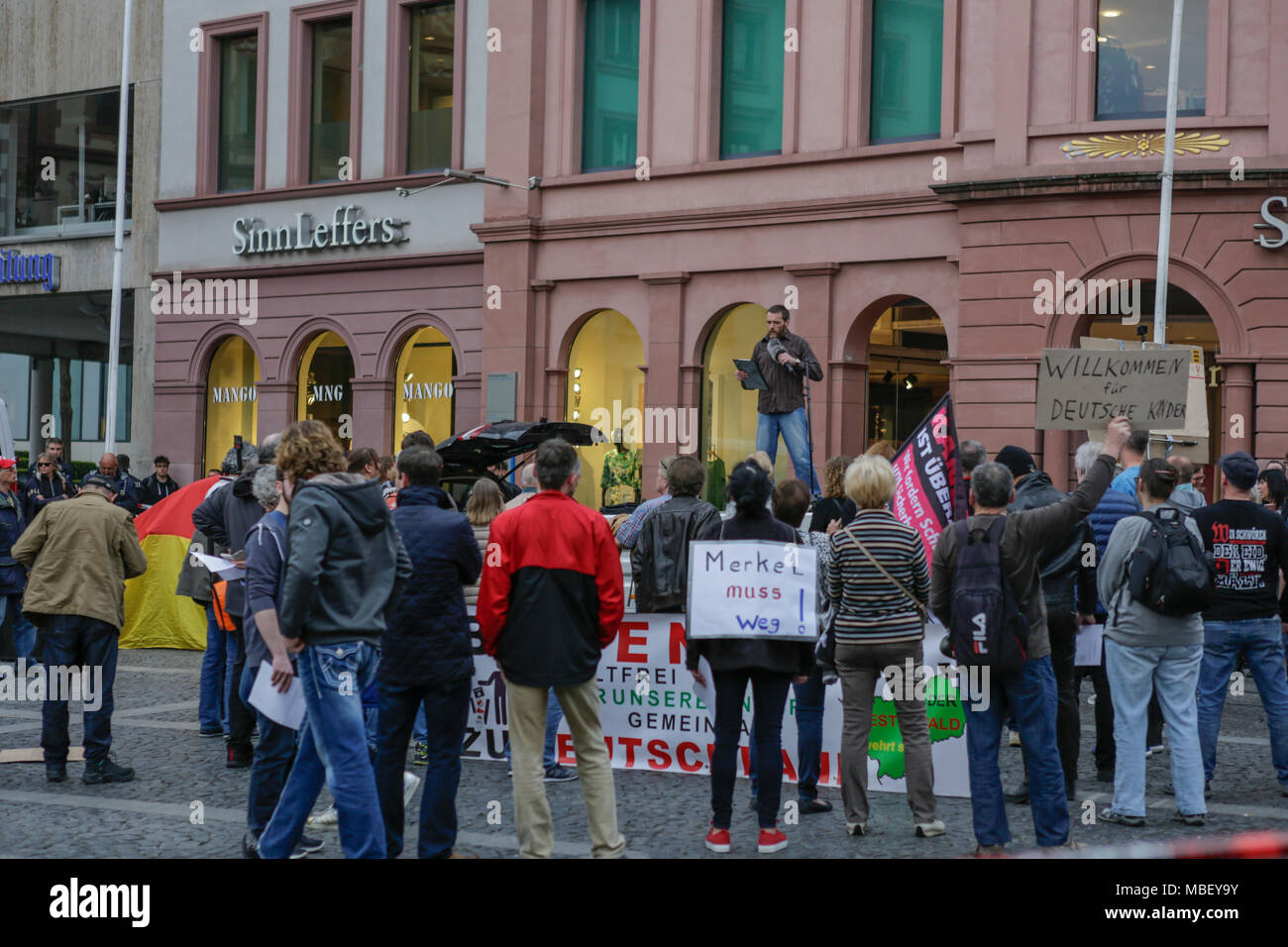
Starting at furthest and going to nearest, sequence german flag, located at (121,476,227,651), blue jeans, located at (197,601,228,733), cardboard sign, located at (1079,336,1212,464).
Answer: cardboard sign, located at (1079,336,1212,464), german flag, located at (121,476,227,651), blue jeans, located at (197,601,228,733)

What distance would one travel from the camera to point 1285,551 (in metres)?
9.72

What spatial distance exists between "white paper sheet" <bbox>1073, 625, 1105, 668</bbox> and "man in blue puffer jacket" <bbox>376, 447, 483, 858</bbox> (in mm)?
4517

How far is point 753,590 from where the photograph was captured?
8117mm

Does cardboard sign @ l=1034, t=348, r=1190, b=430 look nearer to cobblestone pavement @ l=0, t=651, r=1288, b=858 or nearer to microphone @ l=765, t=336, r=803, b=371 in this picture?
cobblestone pavement @ l=0, t=651, r=1288, b=858

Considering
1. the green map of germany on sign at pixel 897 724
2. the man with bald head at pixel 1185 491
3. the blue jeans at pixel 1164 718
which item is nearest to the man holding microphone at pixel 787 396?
the man with bald head at pixel 1185 491

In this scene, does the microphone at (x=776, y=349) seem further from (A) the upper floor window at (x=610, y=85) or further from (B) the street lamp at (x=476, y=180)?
(A) the upper floor window at (x=610, y=85)

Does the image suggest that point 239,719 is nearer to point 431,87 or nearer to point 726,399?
point 726,399

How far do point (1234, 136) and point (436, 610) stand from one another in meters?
16.4

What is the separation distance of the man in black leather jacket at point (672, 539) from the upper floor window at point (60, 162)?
25323mm

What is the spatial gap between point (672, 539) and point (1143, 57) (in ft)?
48.5

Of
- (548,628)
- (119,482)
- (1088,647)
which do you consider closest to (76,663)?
(548,628)

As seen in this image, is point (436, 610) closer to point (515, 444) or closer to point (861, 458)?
point (861, 458)

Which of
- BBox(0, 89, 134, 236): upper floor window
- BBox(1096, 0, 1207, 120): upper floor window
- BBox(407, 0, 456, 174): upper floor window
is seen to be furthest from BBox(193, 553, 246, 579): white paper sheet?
BBox(0, 89, 134, 236): upper floor window

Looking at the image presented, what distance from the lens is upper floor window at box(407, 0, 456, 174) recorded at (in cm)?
2812
